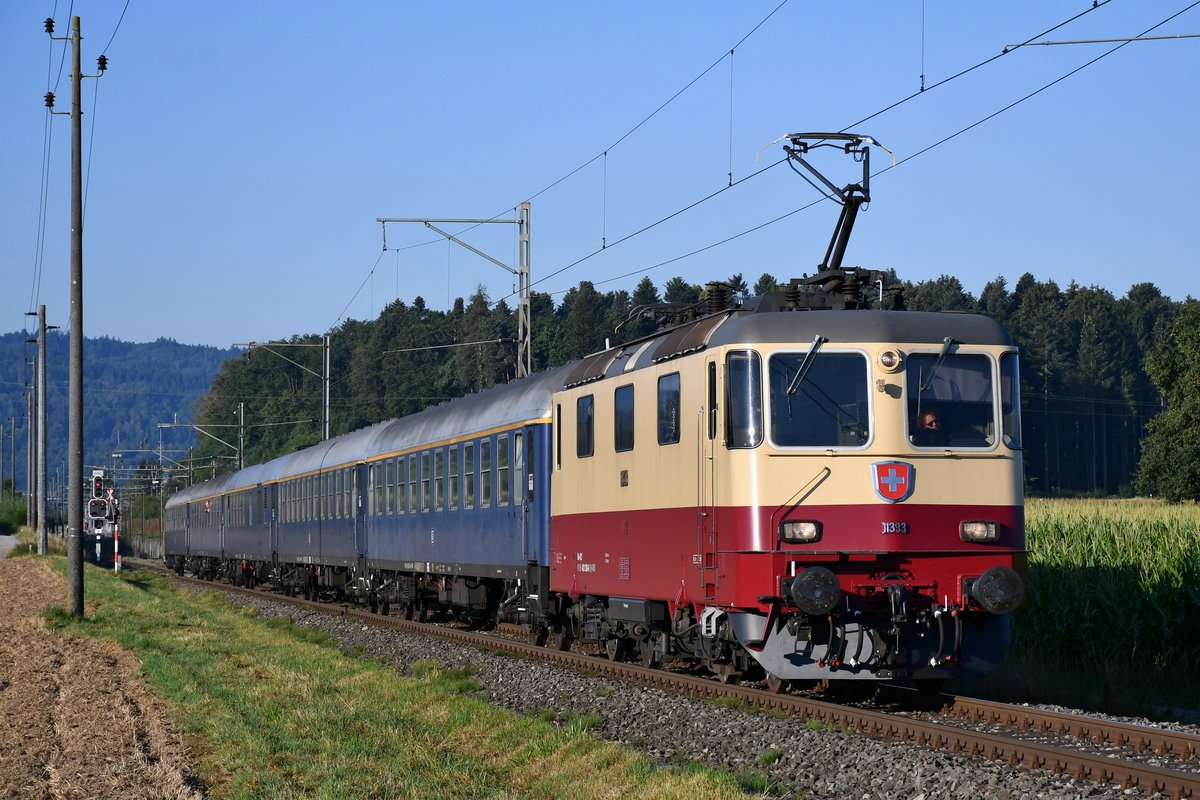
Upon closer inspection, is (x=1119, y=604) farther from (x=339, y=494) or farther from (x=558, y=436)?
(x=339, y=494)

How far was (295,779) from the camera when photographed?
33.2 ft

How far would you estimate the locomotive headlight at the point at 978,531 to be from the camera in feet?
40.9

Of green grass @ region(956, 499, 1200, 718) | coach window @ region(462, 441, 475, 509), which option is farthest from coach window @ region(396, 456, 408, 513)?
green grass @ region(956, 499, 1200, 718)

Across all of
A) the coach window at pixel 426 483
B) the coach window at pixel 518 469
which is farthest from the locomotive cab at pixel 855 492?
the coach window at pixel 426 483

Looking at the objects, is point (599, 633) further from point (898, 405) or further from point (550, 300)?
point (550, 300)

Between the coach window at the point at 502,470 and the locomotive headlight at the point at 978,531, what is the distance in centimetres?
863

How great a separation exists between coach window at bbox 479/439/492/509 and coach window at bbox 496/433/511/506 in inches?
17.0

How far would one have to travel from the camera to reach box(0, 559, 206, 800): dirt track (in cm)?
985

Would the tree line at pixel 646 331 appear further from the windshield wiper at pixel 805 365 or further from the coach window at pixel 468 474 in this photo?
the windshield wiper at pixel 805 365

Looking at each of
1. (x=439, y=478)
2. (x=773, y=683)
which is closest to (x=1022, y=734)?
(x=773, y=683)

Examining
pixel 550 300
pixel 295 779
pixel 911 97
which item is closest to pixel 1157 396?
pixel 550 300

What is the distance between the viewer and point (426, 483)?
81.0 ft

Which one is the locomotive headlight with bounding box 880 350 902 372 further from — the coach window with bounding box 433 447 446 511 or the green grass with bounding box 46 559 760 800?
the coach window with bounding box 433 447 446 511

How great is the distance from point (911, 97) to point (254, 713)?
915cm
